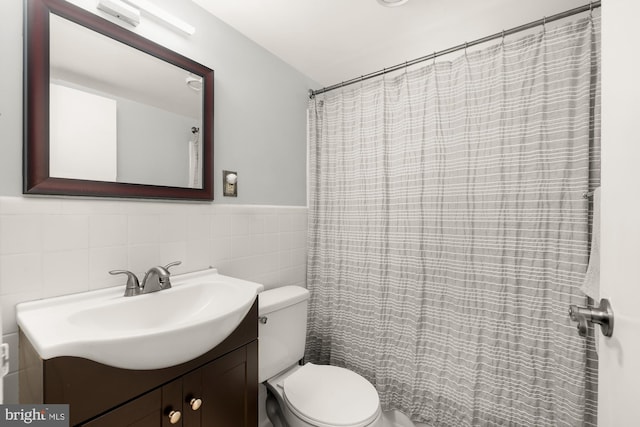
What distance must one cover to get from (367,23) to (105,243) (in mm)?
1592

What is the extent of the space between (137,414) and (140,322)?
35 cm

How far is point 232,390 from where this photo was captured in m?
0.99

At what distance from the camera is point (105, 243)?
3.43ft

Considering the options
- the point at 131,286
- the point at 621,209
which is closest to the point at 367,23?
the point at 621,209

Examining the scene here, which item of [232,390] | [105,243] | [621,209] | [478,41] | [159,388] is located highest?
[478,41]

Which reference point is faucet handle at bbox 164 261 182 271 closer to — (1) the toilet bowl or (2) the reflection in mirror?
(2) the reflection in mirror

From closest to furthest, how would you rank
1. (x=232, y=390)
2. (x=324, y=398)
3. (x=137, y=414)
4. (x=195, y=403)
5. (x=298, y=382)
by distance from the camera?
(x=137, y=414) → (x=195, y=403) → (x=232, y=390) → (x=324, y=398) → (x=298, y=382)

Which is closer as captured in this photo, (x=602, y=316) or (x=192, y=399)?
(x=602, y=316)

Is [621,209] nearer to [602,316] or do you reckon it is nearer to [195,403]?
[602,316]

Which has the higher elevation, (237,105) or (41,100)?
(237,105)

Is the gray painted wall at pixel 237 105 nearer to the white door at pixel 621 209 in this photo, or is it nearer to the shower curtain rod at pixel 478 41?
the shower curtain rod at pixel 478 41

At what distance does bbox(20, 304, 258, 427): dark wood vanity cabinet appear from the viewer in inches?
25.5

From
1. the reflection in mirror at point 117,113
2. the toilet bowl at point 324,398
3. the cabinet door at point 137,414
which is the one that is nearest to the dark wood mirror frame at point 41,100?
the reflection in mirror at point 117,113

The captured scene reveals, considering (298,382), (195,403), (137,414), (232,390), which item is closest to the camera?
(137,414)
